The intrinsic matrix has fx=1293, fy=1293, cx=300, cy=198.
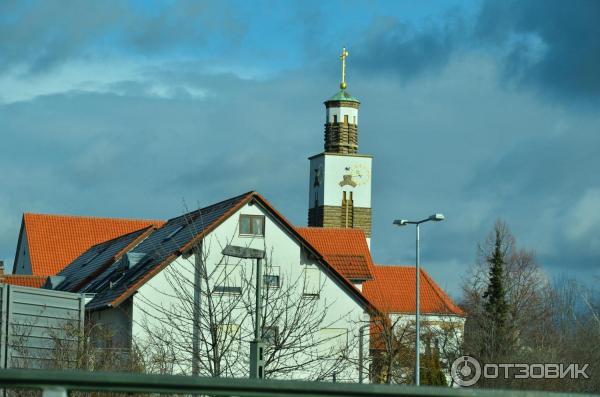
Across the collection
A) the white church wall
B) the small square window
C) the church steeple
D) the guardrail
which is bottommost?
the guardrail

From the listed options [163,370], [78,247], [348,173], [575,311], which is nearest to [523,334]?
[575,311]

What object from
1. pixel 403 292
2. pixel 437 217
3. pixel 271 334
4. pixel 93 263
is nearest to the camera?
pixel 271 334

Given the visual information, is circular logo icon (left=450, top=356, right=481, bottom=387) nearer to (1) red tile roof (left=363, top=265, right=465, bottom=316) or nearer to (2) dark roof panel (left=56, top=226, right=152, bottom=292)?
(2) dark roof panel (left=56, top=226, right=152, bottom=292)

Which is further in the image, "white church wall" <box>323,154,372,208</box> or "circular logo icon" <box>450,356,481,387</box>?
"white church wall" <box>323,154,372,208</box>

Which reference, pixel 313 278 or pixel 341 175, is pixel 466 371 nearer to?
pixel 313 278

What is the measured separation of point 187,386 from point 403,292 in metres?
72.3

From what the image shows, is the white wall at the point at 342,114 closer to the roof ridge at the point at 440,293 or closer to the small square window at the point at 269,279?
the roof ridge at the point at 440,293

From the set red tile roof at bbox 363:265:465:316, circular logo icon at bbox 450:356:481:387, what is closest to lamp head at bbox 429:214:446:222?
circular logo icon at bbox 450:356:481:387

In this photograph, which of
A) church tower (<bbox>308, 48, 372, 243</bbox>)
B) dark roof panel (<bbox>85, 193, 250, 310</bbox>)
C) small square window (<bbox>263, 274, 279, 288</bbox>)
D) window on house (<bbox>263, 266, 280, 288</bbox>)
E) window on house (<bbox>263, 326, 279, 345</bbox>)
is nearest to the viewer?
window on house (<bbox>263, 326, 279, 345</bbox>)

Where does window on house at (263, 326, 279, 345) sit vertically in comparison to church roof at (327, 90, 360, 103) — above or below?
below

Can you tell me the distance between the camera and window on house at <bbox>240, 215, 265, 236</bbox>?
153 ft

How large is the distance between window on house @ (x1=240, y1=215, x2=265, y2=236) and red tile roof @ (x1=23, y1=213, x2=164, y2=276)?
25.0 metres

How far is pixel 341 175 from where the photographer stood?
10181 centimetres

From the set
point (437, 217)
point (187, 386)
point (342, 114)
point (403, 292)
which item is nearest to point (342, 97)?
point (342, 114)
